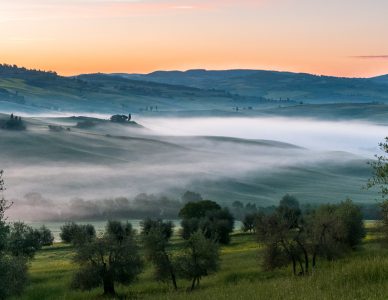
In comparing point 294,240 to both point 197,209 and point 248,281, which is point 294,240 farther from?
point 197,209

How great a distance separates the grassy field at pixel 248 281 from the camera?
31938 millimetres

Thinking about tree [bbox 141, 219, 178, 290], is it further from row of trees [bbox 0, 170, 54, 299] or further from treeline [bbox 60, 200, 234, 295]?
row of trees [bbox 0, 170, 54, 299]

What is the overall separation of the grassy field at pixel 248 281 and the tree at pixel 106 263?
137 centimetres

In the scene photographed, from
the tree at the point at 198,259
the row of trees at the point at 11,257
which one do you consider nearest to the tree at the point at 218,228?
the row of trees at the point at 11,257

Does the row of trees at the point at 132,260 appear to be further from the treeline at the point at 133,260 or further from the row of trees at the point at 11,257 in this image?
the row of trees at the point at 11,257

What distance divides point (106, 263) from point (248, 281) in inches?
968

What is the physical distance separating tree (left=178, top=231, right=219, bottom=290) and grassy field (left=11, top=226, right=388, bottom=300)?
1370 millimetres

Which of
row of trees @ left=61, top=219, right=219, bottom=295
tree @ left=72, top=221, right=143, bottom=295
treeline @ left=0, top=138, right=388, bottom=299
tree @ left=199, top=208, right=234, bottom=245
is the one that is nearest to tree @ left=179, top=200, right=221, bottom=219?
tree @ left=199, top=208, right=234, bottom=245

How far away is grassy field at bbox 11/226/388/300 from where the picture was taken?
3194 cm

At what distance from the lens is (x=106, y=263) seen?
7150 centimetres

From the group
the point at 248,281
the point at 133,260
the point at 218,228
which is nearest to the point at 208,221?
the point at 218,228

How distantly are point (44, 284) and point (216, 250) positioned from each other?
24218 millimetres

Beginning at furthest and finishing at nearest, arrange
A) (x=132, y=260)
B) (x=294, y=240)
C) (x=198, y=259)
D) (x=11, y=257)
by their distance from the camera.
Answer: (x=132, y=260) < (x=11, y=257) < (x=198, y=259) < (x=294, y=240)

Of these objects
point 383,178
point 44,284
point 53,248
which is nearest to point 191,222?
point 53,248
